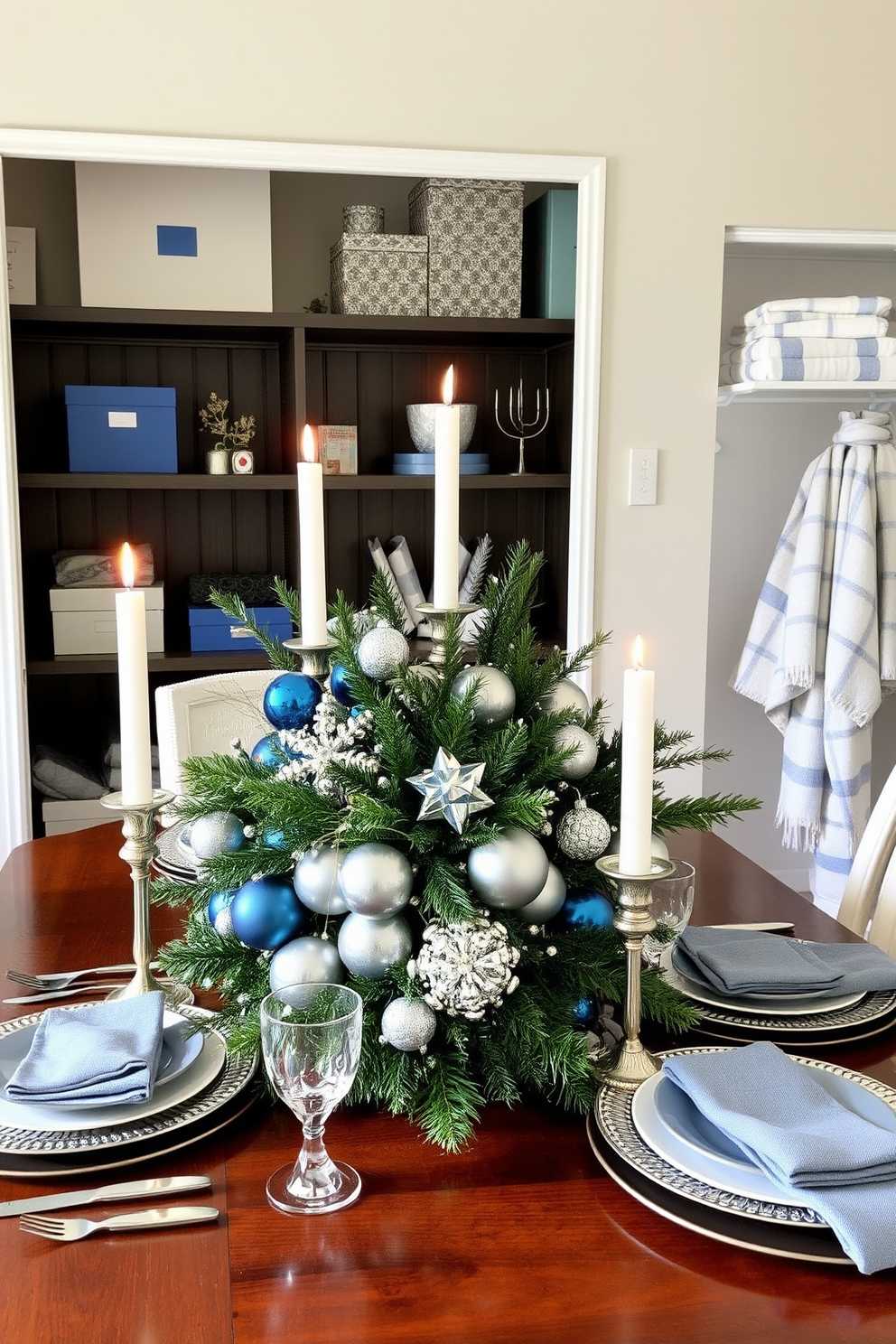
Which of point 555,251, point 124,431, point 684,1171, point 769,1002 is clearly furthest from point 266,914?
point 555,251

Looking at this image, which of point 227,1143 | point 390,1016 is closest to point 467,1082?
point 390,1016

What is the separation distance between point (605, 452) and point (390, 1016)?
2152 millimetres

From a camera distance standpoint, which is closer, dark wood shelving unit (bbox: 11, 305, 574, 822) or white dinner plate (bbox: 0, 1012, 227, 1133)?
white dinner plate (bbox: 0, 1012, 227, 1133)

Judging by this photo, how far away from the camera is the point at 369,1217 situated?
2.86 ft

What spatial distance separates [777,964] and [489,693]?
45 centimetres

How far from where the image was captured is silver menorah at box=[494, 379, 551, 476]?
332 cm

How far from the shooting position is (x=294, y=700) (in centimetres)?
117

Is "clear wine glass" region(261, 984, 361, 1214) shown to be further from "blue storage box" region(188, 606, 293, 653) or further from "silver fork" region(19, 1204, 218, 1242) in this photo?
"blue storage box" region(188, 606, 293, 653)

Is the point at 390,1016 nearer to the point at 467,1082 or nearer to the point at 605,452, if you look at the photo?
the point at 467,1082

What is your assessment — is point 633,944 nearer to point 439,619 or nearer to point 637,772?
point 637,772

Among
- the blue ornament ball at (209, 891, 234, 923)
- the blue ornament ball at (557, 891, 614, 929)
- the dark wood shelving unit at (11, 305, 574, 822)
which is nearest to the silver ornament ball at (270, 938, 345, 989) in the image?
the blue ornament ball at (209, 891, 234, 923)

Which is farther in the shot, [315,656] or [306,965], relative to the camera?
[315,656]

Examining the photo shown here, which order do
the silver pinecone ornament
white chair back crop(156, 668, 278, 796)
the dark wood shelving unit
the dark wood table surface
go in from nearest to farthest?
the dark wood table surface < the silver pinecone ornament < white chair back crop(156, 668, 278, 796) < the dark wood shelving unit

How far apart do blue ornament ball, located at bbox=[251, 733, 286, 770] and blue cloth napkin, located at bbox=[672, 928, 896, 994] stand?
0.47 meters
